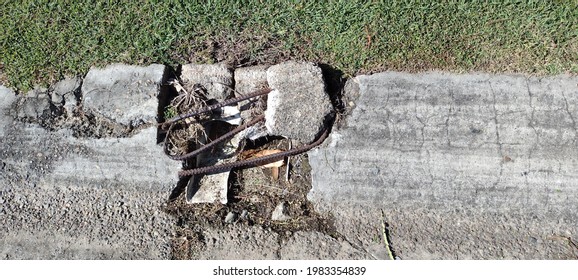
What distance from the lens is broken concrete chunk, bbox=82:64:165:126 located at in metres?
3.02

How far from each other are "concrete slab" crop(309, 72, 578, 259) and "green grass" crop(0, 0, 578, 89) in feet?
0.41

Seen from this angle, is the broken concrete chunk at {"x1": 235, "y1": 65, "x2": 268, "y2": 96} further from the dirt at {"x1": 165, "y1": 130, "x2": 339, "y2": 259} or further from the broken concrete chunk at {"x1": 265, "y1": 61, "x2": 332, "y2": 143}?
the dirt at {"x1": 165, "y1": 130, "x2": 339, "y2": 259}

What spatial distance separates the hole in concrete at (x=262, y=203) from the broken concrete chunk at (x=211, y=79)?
31 centimetres

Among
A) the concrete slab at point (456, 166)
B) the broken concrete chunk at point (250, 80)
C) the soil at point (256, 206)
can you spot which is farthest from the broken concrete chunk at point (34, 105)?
the concrete slab at point (456, 166)

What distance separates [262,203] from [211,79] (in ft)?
2.38

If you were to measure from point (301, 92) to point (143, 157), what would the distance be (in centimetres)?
91

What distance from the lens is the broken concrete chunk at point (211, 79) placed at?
3.04m

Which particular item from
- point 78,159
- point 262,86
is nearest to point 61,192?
point 78,159

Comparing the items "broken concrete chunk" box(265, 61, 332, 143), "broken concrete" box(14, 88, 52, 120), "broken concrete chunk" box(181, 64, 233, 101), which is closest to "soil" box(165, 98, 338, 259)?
"broken concrete chunk" box(265, 61, 332, 143)

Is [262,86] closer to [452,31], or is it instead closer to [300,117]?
[300,117]

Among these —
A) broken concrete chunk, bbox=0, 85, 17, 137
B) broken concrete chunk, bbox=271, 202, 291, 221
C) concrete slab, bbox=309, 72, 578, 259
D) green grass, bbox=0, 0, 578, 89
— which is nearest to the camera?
concrete slab, bbox=309, 72, 578, 259

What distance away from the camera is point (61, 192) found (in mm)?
2984

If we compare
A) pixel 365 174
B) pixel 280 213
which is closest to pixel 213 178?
pixel 280 213

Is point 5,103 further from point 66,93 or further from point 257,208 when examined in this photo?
point 257,208
